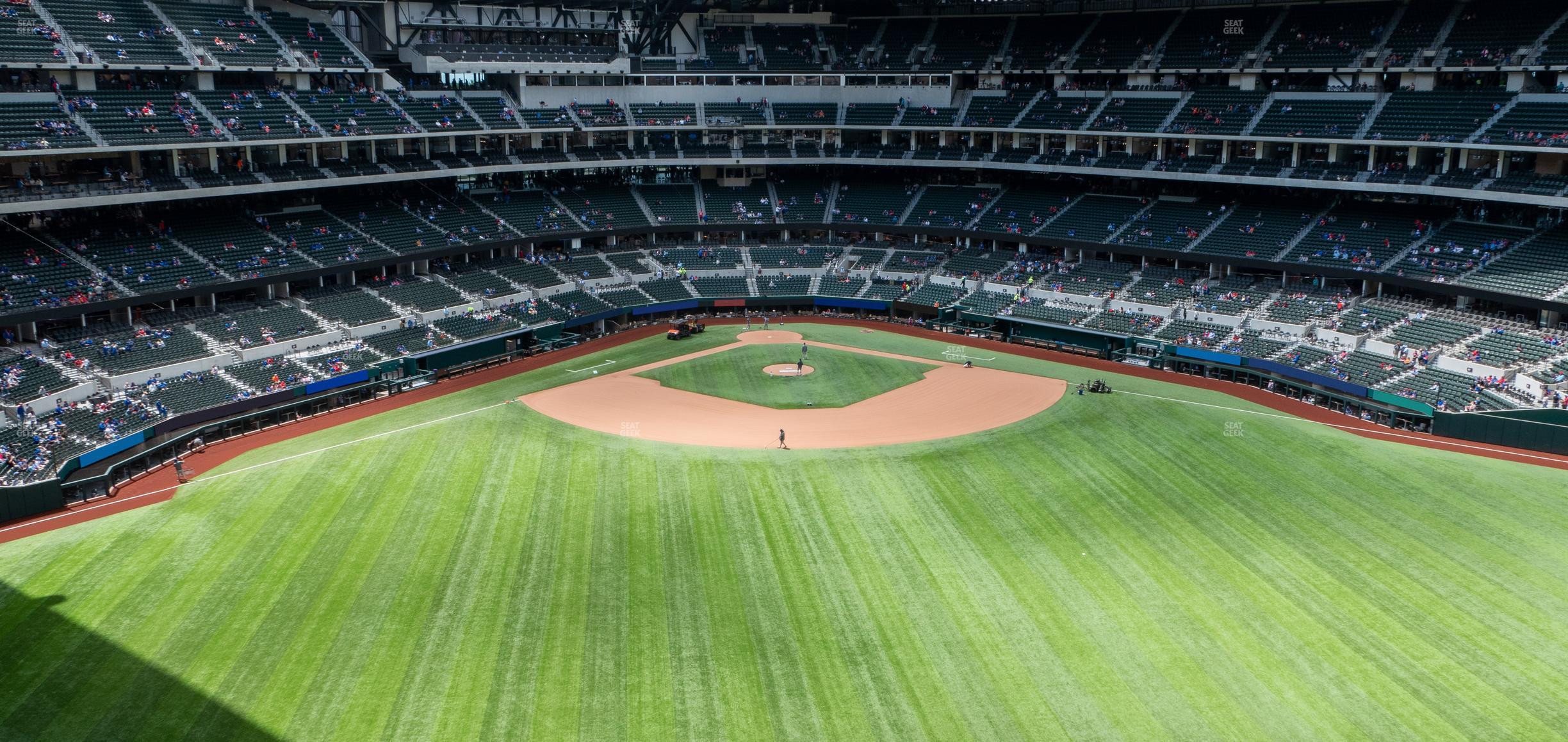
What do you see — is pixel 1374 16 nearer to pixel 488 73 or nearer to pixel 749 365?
pixel 749 365

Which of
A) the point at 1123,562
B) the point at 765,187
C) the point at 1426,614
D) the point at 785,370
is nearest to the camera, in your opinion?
the point at 1426,614

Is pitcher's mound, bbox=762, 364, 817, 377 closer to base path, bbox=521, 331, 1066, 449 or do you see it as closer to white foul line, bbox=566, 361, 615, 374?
base path, bbox=521, 331, 1066, 449

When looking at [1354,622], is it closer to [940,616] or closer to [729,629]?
[940,616]

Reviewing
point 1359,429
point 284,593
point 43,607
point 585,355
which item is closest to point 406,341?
point 585,355

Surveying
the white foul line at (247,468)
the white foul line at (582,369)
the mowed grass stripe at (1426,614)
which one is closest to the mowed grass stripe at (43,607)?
the white foul line at (247,468)

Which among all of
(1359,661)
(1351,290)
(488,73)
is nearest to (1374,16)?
(1351,290)

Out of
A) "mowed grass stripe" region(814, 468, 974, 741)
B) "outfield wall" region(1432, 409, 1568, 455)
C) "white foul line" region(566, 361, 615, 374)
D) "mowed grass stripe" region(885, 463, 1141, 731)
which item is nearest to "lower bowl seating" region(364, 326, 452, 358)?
"white foul line" region(566, 361, 615, 374)
